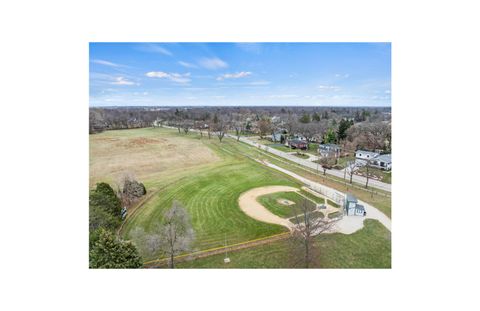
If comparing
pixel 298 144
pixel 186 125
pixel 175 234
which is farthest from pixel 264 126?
pixel 175 234

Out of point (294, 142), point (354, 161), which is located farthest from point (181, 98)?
point (294, 142)

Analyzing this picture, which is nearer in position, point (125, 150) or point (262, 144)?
point (125, 150)

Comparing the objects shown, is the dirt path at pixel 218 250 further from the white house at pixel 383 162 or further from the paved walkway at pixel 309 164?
the white house at pixel 383 162

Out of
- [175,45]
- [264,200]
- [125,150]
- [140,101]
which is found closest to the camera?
[175,45]

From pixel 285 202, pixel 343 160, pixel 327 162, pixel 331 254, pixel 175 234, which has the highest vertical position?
pixel 343 160

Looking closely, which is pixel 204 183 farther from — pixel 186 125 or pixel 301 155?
pixel 301 155

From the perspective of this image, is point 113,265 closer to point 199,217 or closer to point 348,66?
point 199,217

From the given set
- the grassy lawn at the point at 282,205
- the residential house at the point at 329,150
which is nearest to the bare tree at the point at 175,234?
the grassy lawn at the point at 282,205

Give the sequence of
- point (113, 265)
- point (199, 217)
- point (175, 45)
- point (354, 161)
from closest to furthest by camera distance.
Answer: point (113, 265)
point (175, 45)
point (199, 217)
point (354, 161)
